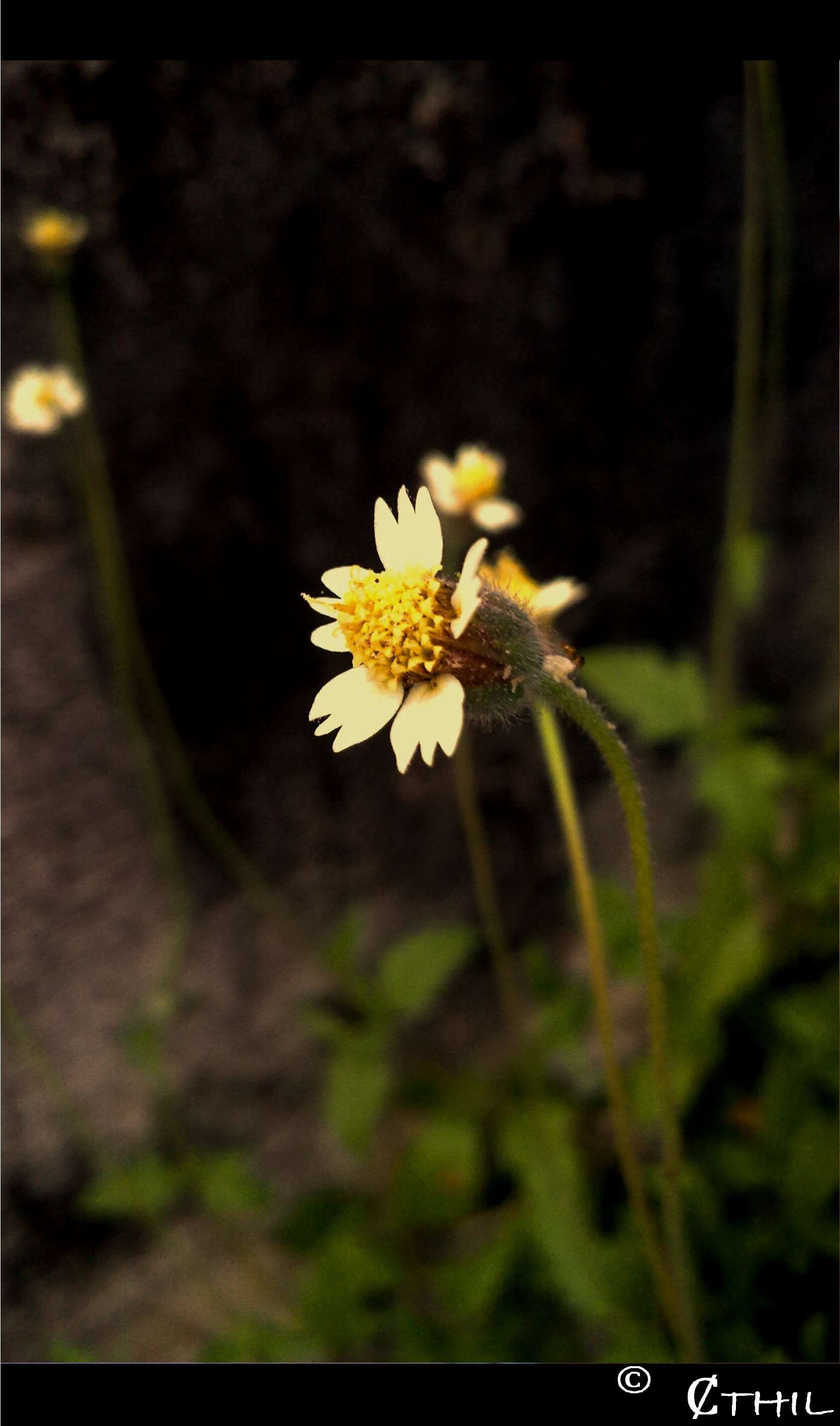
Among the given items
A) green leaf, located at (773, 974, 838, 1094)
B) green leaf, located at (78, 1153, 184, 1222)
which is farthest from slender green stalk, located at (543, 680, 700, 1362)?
green leaf, located at (78, 1153, 184, 1222)

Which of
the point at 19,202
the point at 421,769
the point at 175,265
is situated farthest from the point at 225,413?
the point at 421,769

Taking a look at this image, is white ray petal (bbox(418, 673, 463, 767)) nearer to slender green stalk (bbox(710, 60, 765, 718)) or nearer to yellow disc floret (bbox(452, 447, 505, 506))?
yellow disc floret (bbox(452, 447, 505, 506))

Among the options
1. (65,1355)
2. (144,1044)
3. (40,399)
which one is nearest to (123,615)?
(40,399)

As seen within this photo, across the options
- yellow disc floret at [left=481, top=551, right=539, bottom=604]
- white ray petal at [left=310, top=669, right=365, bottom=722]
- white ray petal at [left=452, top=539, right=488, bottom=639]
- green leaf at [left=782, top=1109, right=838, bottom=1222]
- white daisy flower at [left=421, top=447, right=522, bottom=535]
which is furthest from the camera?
white daisy flower at [left=421, top=447, right=522, bottom=535]

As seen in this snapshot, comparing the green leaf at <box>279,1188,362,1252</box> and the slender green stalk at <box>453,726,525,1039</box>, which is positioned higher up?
the slender green stalk at <box>453,726,525,1039</box>

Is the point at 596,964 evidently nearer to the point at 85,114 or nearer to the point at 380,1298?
the point at 380,1298

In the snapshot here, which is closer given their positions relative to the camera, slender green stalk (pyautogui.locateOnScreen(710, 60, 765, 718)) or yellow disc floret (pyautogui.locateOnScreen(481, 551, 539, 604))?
yellow disc floret (pyautogui.locateOnScreen(481, 551, 539, 604))
